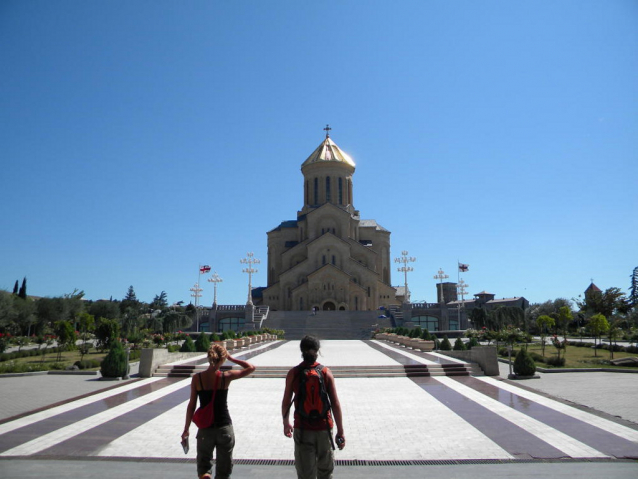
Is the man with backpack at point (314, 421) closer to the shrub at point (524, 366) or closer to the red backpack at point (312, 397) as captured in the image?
the red backpack at point (312, 397)

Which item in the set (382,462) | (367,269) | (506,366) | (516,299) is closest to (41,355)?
(506,366)

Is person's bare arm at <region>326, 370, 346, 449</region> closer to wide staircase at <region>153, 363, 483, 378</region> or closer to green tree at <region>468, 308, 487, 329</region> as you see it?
wide staircase at <region>153, 363, 483, 378</region>

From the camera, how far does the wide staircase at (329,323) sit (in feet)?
133

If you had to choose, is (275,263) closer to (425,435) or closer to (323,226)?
(323,226)

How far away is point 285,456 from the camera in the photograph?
6586mm

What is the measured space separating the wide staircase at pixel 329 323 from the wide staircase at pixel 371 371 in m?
24.0

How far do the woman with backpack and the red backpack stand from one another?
27.2 inches

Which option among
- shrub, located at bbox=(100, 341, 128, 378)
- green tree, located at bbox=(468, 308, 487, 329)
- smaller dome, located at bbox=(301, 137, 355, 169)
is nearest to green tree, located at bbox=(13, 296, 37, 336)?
smaller dome, located at bbox=(301, 137, 355, 169)

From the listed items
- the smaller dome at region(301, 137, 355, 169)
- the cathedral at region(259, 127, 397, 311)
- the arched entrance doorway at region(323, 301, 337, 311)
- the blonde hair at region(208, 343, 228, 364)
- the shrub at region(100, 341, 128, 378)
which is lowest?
the shrub at region(100, 341, 128, 378)

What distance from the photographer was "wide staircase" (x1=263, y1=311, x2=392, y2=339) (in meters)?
40.5

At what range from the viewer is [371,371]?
50.2ft

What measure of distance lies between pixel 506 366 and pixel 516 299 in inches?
3197

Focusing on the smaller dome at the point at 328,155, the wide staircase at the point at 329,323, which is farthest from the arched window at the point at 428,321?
the smaller dome at the point at 328,155

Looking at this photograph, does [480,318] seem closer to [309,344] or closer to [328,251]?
[328,251]
